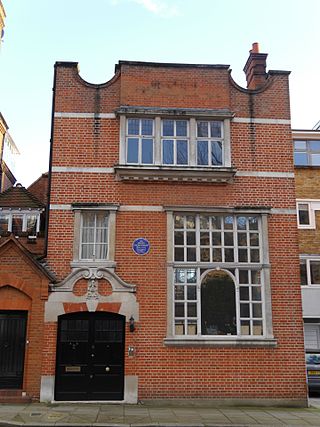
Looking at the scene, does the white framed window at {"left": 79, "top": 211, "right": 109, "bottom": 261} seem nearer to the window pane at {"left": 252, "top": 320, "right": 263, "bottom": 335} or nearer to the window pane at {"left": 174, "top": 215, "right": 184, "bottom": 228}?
the window pane at {"left": 174, "top": 215, "right": 184, "bottom": 228}

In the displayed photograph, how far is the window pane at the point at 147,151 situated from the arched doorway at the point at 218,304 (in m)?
3.87

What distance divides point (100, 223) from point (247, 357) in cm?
570

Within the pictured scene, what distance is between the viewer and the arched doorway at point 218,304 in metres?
13.5

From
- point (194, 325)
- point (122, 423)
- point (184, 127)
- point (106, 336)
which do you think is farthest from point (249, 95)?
point (122, 423)

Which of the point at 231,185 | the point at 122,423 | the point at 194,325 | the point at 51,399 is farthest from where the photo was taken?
the point at 231,185

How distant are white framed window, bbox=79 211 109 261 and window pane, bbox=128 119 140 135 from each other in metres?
2.67

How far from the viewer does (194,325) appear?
13.5 metres

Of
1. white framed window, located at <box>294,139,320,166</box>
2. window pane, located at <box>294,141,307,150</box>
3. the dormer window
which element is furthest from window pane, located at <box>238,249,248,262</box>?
window pane, located at <box>294,141,307,150</box>

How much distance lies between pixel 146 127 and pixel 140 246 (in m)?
3.73

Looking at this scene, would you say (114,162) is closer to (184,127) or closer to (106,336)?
(184,127)

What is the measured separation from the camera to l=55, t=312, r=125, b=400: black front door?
1290 cm

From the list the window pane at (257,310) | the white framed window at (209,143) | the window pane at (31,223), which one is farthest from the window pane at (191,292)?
the window pane at (31,223)

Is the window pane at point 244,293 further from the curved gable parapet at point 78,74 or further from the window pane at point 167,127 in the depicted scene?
the curved gable parapet at point 78,74

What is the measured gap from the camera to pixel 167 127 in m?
14.7
